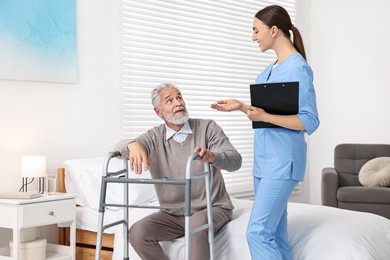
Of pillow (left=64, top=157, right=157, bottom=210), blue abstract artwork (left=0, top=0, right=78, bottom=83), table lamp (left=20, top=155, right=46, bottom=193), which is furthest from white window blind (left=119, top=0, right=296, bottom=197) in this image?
table lamp (left=20, top=155, right=46, bottom=193)

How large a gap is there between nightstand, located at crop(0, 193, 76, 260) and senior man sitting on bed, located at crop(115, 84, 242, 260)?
66 cm

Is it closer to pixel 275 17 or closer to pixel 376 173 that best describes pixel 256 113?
pixel 275 17

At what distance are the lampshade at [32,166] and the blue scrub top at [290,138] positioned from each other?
156 centimetres

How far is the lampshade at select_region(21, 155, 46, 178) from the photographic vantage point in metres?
3.65

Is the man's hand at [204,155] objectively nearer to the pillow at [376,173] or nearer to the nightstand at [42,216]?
the nightstand at [42,216]

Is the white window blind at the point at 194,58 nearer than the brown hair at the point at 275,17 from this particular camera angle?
No

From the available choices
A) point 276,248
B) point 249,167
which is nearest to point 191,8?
point 249,167

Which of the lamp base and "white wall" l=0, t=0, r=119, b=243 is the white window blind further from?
the lamp base

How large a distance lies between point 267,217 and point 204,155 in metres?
0.40

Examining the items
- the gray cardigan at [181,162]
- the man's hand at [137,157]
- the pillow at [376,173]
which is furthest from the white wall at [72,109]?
the pillow at [376,173]

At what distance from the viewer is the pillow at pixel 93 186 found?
12.3 feet

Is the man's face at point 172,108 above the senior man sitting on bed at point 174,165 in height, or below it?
above

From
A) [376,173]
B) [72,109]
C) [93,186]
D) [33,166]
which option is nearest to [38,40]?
[72,109]

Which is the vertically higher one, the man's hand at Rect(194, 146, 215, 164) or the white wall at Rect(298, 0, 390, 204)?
the white wall at Rect(298, 0, 390, 204)
